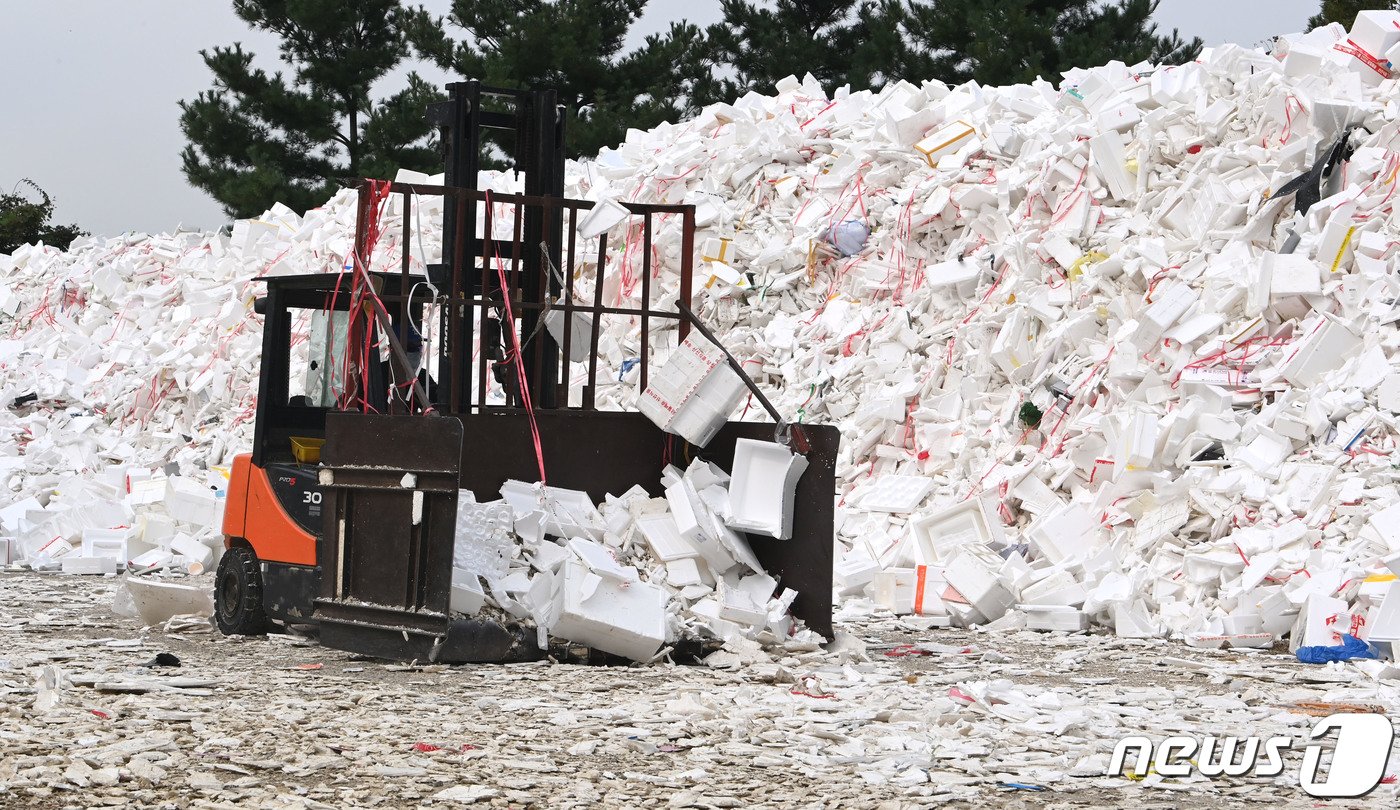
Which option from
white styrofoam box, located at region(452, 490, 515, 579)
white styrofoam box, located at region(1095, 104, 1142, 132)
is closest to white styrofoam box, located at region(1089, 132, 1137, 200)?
white styrofoam box, located at region(1095, 104, 1142, 132)

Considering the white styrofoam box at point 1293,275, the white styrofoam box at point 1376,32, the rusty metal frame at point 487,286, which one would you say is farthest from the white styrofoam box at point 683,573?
the white styrofoam box at point 1376,32

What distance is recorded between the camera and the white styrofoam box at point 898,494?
38.6 feet

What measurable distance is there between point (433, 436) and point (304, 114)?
28.5 meters

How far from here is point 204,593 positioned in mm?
9148

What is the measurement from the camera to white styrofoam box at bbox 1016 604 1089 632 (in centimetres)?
934

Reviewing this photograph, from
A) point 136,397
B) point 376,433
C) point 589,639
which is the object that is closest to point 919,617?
point 589,639

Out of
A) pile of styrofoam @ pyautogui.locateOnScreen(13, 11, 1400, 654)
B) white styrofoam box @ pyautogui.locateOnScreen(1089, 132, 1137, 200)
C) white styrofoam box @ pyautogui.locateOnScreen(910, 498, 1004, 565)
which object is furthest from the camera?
white styrofoam box @ pyautogui.locateOnScreen(1089, 132, 1137, 200)

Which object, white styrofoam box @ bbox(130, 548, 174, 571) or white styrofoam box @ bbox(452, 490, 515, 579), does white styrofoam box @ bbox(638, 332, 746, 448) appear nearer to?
white styrofoam box @ bbox(452, 490, 515, 579)

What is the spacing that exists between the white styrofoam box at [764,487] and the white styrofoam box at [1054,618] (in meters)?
2.31

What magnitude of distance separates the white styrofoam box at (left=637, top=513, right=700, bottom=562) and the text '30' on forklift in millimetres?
412

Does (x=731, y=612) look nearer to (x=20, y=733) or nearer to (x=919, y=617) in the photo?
(x=919, y=617)

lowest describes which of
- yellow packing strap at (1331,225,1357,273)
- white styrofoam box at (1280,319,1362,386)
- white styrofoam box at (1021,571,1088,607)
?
white styrofoam box at (1021,571,1088,607)

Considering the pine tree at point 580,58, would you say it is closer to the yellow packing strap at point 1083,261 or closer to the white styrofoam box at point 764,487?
the yellow packing strap at point 1083,261

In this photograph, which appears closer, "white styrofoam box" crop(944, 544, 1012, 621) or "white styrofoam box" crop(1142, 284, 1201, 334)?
"white styrofoam box" crop(944, 544, 1012, 621)
